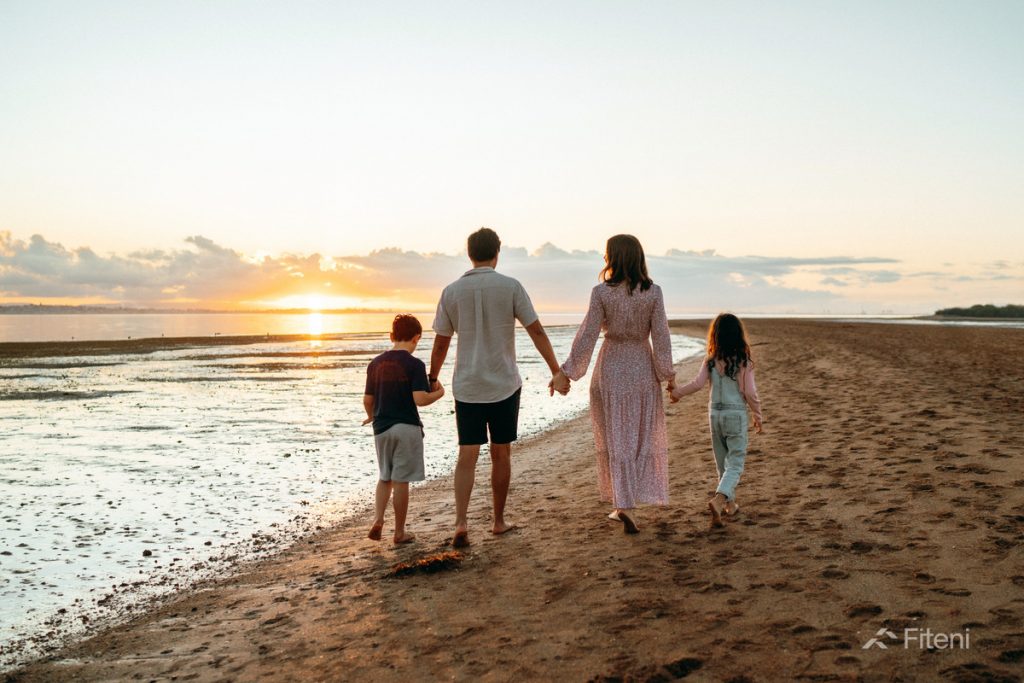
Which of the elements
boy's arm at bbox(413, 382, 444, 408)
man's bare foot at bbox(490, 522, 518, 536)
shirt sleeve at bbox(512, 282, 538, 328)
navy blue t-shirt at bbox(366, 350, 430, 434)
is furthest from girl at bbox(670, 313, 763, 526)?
navy blue t-shirt at bbox(366, 350, 430, 434)

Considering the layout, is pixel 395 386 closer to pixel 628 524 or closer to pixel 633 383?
pixel 633 383

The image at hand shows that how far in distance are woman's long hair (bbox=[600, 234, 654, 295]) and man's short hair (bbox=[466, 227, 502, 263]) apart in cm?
93

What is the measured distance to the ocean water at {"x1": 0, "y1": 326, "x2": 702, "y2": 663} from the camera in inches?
228

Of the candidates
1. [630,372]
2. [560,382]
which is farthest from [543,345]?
[630,372]

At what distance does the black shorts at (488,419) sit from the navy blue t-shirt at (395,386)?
43 centimetres

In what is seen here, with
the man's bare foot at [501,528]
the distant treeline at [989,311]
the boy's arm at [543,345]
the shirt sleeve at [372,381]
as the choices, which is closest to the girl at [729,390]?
the boy's arm at [543,345]

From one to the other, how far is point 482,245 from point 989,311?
114830 mm

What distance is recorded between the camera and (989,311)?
98188 mm

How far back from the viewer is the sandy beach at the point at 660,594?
3514 mm

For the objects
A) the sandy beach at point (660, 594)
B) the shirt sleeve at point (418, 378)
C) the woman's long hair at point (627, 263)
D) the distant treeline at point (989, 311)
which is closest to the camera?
the sandy beach at point (660, 594)

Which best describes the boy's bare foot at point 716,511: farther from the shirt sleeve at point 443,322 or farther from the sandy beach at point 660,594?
the shirt sleeve at point 443,322

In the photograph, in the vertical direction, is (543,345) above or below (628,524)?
above

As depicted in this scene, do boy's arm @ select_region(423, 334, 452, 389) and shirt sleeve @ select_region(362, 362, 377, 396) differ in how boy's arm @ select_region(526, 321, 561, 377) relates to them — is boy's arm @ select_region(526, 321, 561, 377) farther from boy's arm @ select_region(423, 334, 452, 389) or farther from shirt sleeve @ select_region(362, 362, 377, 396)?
shirt sleeve @ select_region(362, 362, 377, 396)

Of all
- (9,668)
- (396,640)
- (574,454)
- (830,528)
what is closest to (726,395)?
(830,528)
